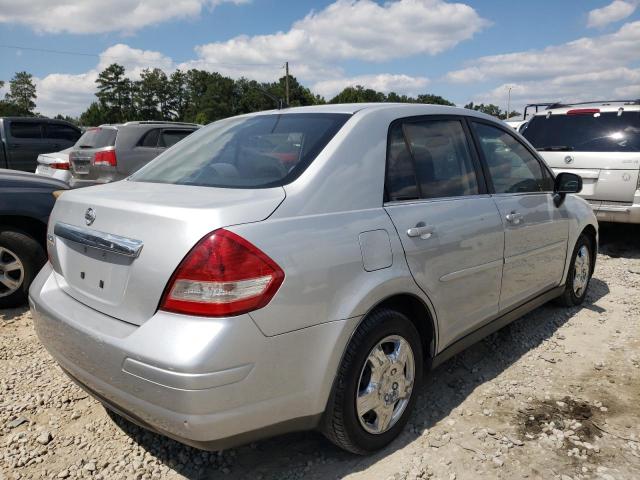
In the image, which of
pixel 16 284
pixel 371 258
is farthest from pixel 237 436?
pixel 16 284

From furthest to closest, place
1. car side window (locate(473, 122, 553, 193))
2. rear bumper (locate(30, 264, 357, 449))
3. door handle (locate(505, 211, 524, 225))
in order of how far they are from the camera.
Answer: car side window (locate(473, 122, 553, 193)) < door handle (locate(505, 211, 524, 225)) < rear bumper (locate(30, 264, 357, 449))

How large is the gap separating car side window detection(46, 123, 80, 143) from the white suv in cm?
1135

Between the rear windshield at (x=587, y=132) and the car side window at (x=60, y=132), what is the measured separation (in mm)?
11175

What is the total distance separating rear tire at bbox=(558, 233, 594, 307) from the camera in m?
4.34

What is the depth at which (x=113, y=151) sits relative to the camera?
321 inches

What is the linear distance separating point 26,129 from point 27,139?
0.28 meters

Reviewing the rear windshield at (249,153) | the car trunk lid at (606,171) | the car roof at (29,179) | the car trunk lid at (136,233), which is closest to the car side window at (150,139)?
the car roof at (29,179)

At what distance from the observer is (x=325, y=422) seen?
2.21 m

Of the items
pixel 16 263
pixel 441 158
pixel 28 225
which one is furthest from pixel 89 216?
pixel 28 225

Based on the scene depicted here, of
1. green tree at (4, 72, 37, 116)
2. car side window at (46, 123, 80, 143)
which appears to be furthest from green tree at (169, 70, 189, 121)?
car side window at (46, 123, 80, 143)

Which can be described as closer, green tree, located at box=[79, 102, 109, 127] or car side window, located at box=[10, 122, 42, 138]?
car side window, located at box=[10, 122, 42, 138]

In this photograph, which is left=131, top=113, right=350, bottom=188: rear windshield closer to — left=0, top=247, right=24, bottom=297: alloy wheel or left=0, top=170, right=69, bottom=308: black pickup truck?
left=0, top=170, right=69, bottom=308: black pickup truck

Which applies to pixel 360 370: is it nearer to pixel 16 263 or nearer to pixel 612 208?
pixel 16 263

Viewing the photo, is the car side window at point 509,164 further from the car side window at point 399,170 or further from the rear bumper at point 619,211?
the rear bumper at point 619,211
